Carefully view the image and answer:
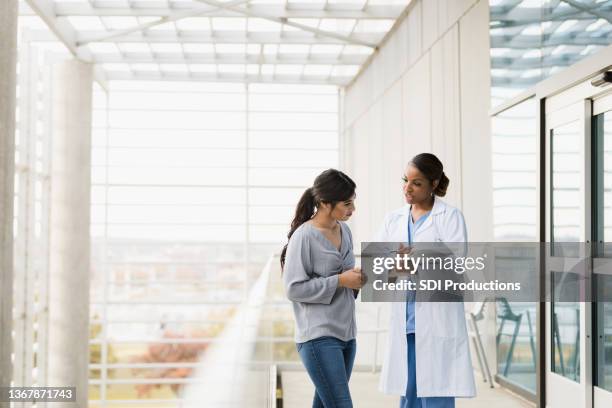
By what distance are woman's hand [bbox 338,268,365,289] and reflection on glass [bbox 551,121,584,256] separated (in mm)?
2099

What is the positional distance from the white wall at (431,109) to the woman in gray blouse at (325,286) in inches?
161

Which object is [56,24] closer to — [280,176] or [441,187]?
[280,176]

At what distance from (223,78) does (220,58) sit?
1.59 meters

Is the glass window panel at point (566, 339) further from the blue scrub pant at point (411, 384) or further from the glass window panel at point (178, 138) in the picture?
the glass window panel at point (178, 138)

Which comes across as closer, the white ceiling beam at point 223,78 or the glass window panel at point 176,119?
the white ceiling beam at point 223,78

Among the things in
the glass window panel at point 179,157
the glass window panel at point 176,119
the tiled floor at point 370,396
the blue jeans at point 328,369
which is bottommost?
the tiled floor at point 370,396

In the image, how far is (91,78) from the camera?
13922mm

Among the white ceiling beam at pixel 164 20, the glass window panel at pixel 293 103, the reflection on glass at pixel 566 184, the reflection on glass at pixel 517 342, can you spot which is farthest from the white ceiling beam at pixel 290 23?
the reflection on glass at pixel 566 184

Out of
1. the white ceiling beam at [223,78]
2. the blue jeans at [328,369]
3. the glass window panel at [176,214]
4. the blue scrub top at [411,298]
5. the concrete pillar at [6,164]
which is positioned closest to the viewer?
the blue jeans at [328,369]

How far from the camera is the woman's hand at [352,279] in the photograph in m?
2.96

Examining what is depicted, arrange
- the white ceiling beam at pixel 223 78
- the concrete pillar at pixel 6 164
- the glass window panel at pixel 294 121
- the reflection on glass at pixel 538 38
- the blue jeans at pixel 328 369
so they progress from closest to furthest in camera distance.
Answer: the blue jeans at pixel 328 369 < the reflection on glass at pixel 538 38 < the concrete pillar at pixel 6 164 < the white ceiling beam at pixel 223 78 < the glass window panel at pixel 294 121

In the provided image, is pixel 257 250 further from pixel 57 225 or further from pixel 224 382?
pixel 224 382

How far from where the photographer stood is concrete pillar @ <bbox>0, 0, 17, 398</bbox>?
24.9ft

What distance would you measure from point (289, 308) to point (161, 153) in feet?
25.7
